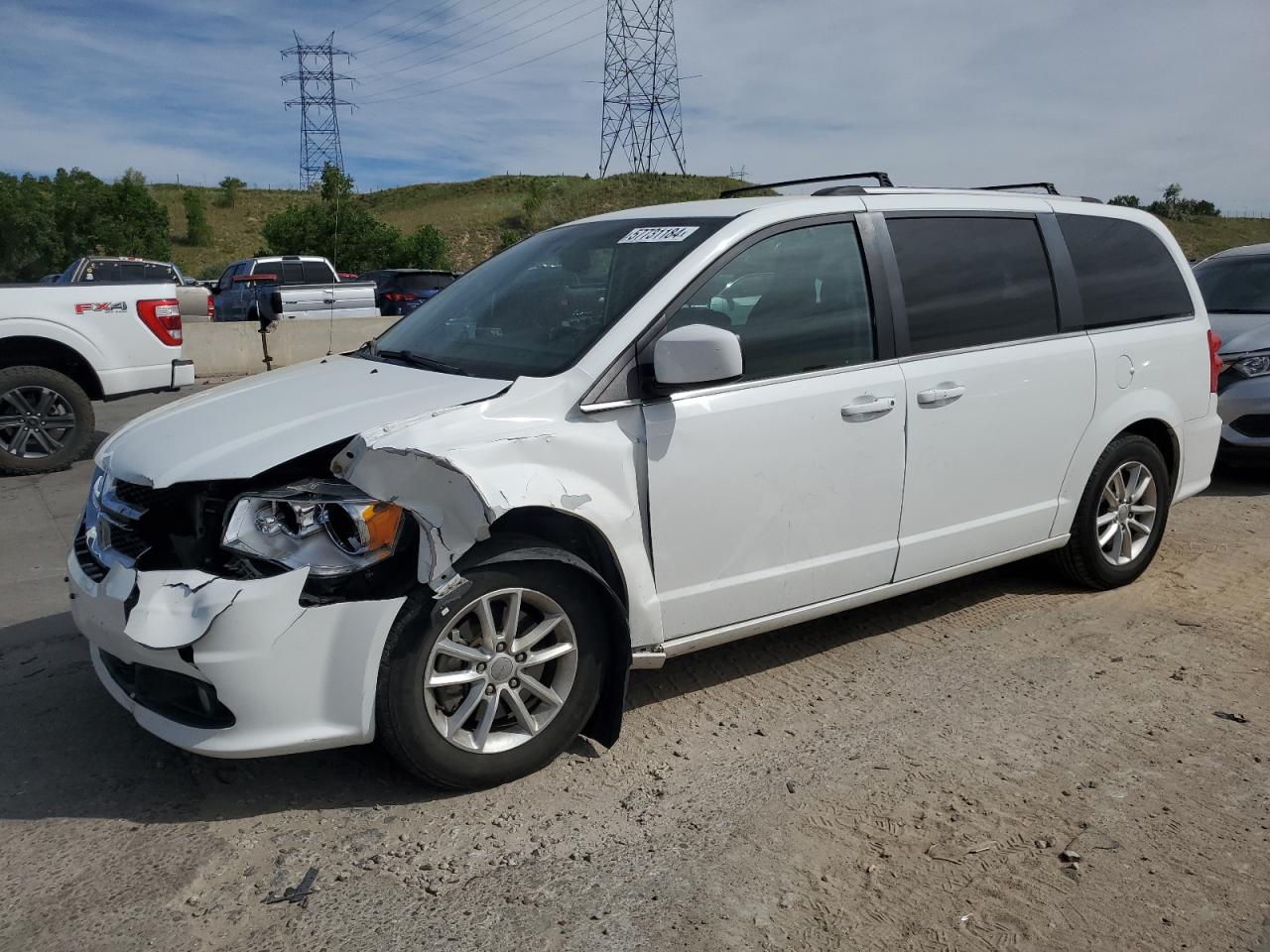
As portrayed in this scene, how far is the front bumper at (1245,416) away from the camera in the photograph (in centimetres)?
741

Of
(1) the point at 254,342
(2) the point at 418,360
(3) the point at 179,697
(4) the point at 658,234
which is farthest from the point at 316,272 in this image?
(3) the point at 179,697

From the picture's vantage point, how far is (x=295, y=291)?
66.0ft

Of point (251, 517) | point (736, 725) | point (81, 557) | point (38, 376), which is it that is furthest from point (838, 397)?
point (38, 376)

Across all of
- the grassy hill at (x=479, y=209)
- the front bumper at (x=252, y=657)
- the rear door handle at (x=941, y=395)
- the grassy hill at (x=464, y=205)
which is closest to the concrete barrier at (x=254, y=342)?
Answer: the rear door handle at (x=941, y=395)

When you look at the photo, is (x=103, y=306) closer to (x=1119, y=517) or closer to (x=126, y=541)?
(x=126, y=541)

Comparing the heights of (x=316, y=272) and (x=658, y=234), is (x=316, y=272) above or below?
below

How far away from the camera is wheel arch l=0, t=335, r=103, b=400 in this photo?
27.1ft

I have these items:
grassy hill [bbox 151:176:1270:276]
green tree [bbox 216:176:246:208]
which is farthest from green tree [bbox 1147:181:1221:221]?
green tree [bbox 216:176:246:208]

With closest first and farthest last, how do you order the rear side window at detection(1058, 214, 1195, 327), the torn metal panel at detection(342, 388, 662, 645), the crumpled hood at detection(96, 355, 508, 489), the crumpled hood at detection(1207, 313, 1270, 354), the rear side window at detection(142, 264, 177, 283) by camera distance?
1. the torn metal panel at detection(342, 388, 662, 645)
2. the crumpled hood at detection(96, 355, 508, 489)
3. the rear side window at detection(1058, 214, 1195, 327)
4. the crumpled hood at detection(1207, 313, 1270, 354)
5. the rear side window at detection(142, 264, 177, 283)

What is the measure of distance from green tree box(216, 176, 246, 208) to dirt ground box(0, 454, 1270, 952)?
93.0m

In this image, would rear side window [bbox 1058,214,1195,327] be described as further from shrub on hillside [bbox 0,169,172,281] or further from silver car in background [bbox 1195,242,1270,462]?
shrub on hillside [bbox 0,169,172,281]

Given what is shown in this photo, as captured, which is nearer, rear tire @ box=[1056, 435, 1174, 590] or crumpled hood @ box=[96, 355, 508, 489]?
crumpled hood @ box=[96, 355, 508, 489]

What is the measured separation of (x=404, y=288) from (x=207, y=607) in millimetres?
21696

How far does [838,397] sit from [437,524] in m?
1.60
